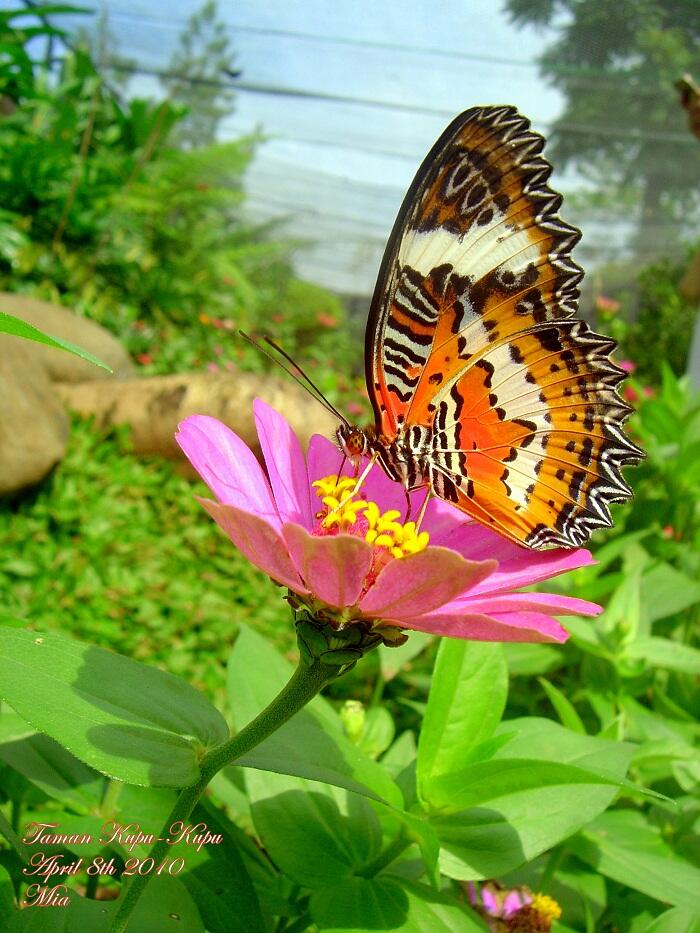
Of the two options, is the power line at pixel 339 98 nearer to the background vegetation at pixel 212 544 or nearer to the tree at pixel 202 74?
the tree at pixel 202 74

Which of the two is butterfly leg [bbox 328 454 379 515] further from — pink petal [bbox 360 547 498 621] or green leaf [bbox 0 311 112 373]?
green leaf [bbox 0 311 112 373]

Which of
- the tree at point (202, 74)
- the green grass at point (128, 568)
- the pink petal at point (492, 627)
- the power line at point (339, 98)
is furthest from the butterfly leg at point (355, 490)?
the power line at point (339, 98)

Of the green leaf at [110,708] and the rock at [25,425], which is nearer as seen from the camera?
the green leaf at [110,708]

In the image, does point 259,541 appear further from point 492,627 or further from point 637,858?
point 637,858

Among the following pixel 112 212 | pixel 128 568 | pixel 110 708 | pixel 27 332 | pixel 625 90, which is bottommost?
pixel 128 568

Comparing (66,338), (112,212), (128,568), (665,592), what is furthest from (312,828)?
(112,212)
